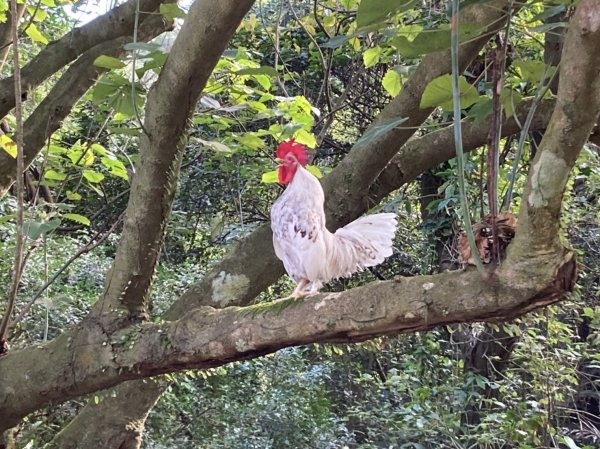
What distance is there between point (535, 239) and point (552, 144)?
135mm

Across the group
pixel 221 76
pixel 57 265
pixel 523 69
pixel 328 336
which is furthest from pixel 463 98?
pixel 57 265

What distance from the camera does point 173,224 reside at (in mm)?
5266

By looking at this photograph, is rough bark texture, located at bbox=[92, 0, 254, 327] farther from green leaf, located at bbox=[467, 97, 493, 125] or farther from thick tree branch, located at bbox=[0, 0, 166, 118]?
thick tree branch, located at bbox=[0, 0, 166, 118]

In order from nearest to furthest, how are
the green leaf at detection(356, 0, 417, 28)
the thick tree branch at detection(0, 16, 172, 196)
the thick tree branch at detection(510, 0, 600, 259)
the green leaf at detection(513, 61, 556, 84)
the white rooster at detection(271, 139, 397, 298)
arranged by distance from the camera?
the thick tree branch at detection(510, 0, 600, 259), the green leaf at detection(356, 0, 417, 28), the green leaf at detection(513, 61, 556, 84), the white rooster at detection(271, 139, 397, 298), the thick tree branch at detection(0, 16, 172, 196)

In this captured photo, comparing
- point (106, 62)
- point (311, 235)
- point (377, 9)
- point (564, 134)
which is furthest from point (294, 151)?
point (564, 134)

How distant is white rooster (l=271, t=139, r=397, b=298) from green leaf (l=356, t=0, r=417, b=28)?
94 centimetres

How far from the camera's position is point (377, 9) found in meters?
0.96

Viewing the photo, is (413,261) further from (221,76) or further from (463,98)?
(463,98)

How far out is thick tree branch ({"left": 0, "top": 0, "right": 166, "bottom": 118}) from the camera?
2.54m

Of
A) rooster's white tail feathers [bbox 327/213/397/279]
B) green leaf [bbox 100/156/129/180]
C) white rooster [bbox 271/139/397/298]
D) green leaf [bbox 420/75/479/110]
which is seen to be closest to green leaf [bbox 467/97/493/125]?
green leaf [bbox 420/75/479/110]

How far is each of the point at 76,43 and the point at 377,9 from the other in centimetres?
200

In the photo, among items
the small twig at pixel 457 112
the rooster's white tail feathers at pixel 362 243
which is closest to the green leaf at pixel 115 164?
the rooster's white tail feathers at pixel 362 243

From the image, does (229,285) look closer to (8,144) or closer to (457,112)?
(8,144)

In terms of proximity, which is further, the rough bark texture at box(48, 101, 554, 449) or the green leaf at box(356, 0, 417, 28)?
the rough bark texture at box(48, 101, 554, 449)
